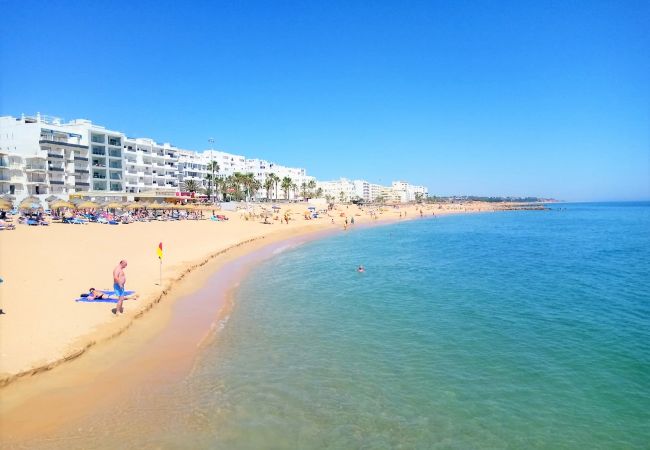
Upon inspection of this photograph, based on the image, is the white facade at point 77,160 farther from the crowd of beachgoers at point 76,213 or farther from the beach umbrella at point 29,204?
the beach umbrella at point 29,204

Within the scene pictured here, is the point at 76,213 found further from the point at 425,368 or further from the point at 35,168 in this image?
the point at 425,368

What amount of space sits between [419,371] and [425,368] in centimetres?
28

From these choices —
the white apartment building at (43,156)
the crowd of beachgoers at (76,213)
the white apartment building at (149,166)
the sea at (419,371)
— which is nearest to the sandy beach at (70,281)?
the sea at (419,371)

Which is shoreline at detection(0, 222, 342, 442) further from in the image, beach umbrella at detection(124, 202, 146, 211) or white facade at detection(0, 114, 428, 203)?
white facade at detection(0, 114, 428, 203)

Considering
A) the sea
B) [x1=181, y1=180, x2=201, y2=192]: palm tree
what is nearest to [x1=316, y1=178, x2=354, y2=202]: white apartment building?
[x1=181, y1=180, x2=201, y2=192]: palm tree

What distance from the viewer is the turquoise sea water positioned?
7465mm

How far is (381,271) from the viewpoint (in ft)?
83.4

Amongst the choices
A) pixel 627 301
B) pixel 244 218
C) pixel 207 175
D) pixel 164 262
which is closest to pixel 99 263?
pixel 164 262

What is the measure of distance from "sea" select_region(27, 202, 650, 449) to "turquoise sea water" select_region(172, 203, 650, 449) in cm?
4

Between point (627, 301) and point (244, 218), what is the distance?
50.4m

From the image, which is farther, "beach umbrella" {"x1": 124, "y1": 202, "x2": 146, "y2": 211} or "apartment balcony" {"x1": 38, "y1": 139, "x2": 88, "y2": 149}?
"apartment balcony" {"x1": 38, "y1": 139, "x2": 88, "y2": 149}

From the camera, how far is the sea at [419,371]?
24.3ft

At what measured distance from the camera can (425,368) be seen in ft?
33.6

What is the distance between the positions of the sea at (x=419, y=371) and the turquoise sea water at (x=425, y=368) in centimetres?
4
